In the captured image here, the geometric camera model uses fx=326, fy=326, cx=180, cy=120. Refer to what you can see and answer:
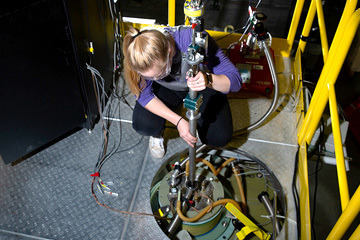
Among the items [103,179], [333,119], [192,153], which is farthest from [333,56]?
[103,179]

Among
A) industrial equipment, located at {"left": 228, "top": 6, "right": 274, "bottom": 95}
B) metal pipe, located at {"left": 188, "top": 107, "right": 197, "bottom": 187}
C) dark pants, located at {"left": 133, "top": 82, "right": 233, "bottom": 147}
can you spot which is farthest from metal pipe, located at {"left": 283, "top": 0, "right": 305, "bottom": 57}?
metal pipe, located at {"left": 188, "top": 107, "right": 197, "bottom": 187}

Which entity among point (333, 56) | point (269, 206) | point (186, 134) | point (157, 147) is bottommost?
point (269, 206)

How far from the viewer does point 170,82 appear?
5.29 ft

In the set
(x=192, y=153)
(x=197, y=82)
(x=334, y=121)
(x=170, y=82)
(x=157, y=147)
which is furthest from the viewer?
(x=157, y=147)

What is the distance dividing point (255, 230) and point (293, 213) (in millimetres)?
207

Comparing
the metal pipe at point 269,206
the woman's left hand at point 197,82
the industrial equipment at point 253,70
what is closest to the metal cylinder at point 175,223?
the metal pipe at point 269,206

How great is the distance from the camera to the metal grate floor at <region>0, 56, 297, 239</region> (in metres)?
1.51

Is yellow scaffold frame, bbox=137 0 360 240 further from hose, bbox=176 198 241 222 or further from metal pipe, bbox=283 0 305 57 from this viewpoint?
hose, bbox=176 198 241 222

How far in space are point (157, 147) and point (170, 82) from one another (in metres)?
0.39

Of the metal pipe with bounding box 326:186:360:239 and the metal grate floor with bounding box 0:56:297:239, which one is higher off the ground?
the metal pipe with bounding box 326:186:360:239

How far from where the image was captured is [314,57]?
2852 millimetres

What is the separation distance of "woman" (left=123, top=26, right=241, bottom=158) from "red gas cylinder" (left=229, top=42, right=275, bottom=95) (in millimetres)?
445

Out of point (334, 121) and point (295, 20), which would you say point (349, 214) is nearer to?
point (334, 121)

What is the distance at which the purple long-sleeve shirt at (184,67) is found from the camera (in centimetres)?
142
